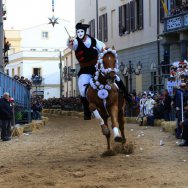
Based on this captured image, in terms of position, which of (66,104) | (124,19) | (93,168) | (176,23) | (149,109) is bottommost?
(93,168)

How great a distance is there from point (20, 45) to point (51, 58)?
25.5 ft

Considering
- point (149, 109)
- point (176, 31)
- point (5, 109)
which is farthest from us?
point (176, 31)

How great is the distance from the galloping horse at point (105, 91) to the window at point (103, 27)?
135 ft

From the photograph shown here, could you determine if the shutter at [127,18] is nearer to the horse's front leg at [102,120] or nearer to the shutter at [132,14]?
the shutter at [132,14]

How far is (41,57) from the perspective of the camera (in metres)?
93.4

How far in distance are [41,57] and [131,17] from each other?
4632 cm

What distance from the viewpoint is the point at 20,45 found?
9912 centimetres

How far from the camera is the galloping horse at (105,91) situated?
13.8 m

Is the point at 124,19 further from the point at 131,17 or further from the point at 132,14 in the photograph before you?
the point at 132,14

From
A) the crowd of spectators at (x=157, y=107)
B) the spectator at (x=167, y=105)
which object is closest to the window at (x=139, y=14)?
the crowd of spectators at (x=157, y=107)

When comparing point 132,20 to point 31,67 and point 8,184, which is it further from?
point 31,67

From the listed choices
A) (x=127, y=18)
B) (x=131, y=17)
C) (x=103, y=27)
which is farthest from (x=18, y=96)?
(x=103, y=27)

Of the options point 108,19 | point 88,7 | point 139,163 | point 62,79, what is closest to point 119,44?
point 108,19

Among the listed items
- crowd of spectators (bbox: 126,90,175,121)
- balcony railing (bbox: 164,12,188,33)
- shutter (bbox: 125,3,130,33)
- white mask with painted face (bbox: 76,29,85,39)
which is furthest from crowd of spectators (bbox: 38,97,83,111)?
white mask with painted face (bbox: 76,29,85,39)
